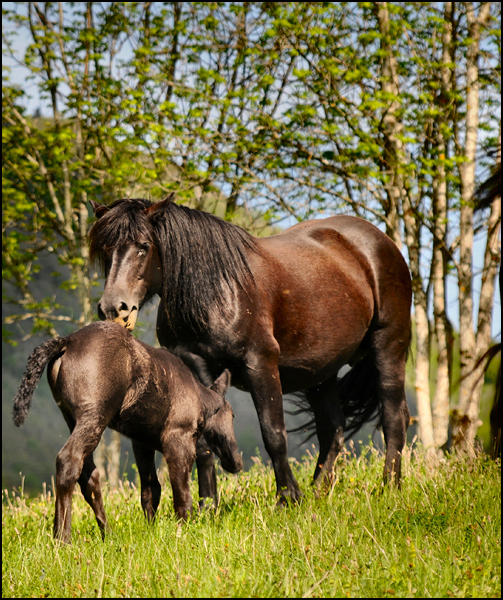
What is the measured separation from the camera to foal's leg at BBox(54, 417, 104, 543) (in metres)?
3.41

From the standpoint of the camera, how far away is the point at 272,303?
4.82 m

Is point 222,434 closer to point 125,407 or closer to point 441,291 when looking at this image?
point 125,407

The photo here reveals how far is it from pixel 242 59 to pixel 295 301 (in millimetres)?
6022

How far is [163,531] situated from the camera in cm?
362

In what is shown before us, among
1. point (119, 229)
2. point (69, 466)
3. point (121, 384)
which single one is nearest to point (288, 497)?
point (121, 384)

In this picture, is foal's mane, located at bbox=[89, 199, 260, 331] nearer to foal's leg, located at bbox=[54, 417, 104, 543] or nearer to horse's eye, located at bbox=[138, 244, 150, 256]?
horse's eye, located at bbox=[138, 244, 150, 256]

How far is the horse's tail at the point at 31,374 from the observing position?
11.6 feet

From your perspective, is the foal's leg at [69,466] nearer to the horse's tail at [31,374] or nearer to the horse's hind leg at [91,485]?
the horse's hind leg at [91,485]

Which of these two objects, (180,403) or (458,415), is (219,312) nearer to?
(180,403)

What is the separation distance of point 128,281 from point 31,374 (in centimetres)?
83

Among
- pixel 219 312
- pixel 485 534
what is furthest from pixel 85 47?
pixel 485 534

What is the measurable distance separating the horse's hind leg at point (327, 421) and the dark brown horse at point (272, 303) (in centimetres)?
1

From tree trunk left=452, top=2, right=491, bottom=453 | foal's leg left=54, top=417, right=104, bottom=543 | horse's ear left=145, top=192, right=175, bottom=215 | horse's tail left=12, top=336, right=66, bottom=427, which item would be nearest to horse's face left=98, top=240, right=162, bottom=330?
horse's ear left=145, top=192, right=175, bottom=215

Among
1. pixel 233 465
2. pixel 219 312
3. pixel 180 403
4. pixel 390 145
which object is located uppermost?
pixel 390 145
